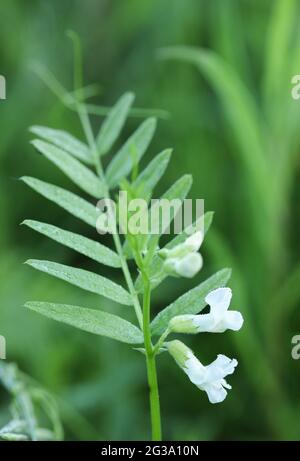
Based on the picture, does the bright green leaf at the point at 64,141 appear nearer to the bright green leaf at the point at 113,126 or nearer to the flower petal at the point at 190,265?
the bright green leaf at the point at 113,126

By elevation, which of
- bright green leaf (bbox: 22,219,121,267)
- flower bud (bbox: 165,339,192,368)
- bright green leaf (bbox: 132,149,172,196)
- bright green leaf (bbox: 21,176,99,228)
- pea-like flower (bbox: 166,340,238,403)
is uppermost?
bright green leaf (bbox: 132,149,172,196)

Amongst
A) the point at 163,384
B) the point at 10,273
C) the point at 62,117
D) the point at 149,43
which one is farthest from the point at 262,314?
the point at 149,43

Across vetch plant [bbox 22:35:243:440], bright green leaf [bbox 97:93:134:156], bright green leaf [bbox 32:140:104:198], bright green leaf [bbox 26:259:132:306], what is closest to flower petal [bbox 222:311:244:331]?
vetch plant [bbox 22:35:243:440]

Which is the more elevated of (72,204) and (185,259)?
(72,204)

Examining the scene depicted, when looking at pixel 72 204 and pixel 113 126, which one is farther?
pixel 113 126

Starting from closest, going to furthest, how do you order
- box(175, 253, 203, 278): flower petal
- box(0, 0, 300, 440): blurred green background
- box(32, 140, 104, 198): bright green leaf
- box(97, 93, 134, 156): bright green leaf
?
box(175, 253, 203, 278): flower petal < box(32, 140, 104, 198): bright green leaf < box(97, 93, 134, 156): bright green leaf < box(0, 0, 300, 440): blurred green background

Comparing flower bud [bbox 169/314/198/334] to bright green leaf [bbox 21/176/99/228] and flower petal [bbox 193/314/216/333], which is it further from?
bright green leaf [bbox 21/176/99/228]

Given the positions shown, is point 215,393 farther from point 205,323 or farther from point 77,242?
point 77,242

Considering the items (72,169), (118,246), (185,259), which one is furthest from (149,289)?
(72,169)

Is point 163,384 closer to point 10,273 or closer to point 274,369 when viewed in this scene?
A: point 274,369
